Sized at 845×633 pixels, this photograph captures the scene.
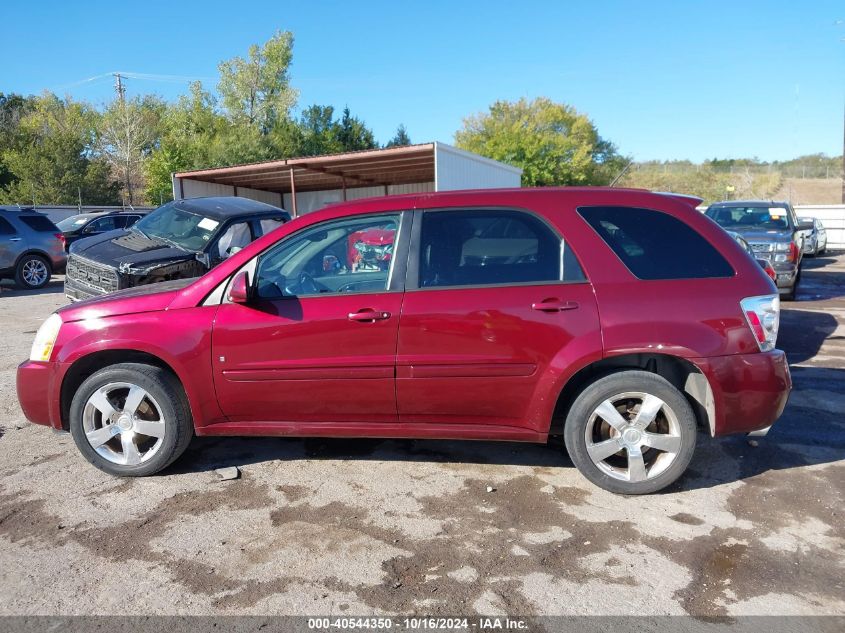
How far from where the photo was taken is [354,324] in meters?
3.55

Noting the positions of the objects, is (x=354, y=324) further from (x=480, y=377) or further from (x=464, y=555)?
(x=464, y=555)

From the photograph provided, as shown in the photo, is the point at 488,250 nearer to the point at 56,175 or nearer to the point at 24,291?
the point at 24,291

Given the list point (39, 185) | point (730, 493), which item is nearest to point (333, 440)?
point (730, 493)

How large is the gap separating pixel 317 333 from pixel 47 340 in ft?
6.03

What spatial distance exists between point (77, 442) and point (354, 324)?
201 centimetres

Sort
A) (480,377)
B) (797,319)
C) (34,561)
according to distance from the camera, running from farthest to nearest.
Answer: (797,319) → (480,377) → (34,561)

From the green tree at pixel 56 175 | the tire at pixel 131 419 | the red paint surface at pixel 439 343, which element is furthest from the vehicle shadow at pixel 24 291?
the green tree at pixel 56 175

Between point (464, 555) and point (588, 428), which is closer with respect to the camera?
Result: point (464, 555)

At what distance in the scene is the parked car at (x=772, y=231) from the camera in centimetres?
1085

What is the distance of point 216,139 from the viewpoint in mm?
39469

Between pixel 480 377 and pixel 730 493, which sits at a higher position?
pixel 480 377

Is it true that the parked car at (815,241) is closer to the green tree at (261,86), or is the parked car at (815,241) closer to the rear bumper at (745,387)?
the rear bumper at (745,387)

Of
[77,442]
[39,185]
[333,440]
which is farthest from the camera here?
[39,185]

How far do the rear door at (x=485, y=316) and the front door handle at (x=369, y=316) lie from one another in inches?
5.0
